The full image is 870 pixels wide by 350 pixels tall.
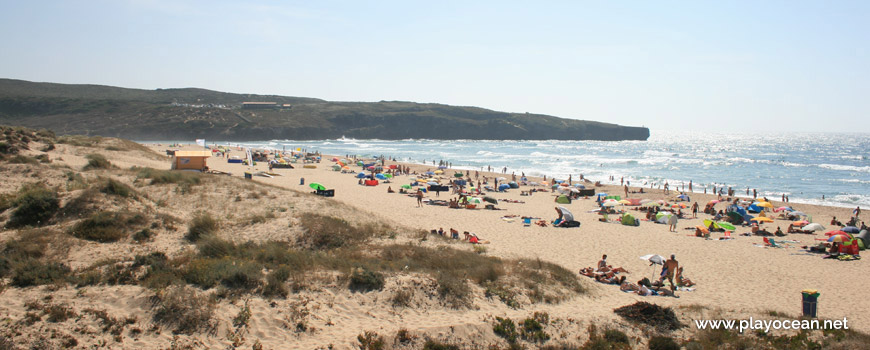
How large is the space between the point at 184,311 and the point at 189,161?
2113 cm

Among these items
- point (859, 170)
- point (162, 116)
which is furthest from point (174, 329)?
point (162, 116)

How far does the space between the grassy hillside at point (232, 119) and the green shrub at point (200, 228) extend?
84.9m

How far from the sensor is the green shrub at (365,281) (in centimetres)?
819

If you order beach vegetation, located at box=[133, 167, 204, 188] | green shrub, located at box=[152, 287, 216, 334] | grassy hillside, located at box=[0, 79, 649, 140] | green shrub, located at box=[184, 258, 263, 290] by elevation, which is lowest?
green shrub, located at box=[152, 287, 216, 334]

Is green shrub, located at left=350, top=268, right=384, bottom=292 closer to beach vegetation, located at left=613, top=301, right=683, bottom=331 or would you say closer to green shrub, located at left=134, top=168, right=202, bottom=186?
beach vegetation, located at left=613, top=301, right=683, bottom=331

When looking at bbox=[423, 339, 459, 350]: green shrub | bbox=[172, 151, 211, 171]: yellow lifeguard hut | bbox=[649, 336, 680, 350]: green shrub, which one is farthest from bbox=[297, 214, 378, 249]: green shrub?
bbox=[172, 151, 211, 171]: yellow lifeguard hut

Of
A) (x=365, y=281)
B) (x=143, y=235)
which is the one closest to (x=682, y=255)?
(x=365, y=281)

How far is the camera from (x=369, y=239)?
Result: 39.5ft

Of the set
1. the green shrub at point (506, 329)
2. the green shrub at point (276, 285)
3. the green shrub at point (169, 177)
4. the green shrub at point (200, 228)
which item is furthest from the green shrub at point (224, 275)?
the green shrub at point (169, 177)

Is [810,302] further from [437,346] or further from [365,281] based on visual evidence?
[365,281]

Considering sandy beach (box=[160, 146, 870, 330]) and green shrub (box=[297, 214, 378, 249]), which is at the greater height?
green shrub (box=[297, 214, 378, 249])

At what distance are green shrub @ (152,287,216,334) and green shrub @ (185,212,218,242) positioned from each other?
3.50m

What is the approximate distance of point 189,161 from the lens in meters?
25.4

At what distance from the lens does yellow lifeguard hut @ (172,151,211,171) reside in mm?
25141
